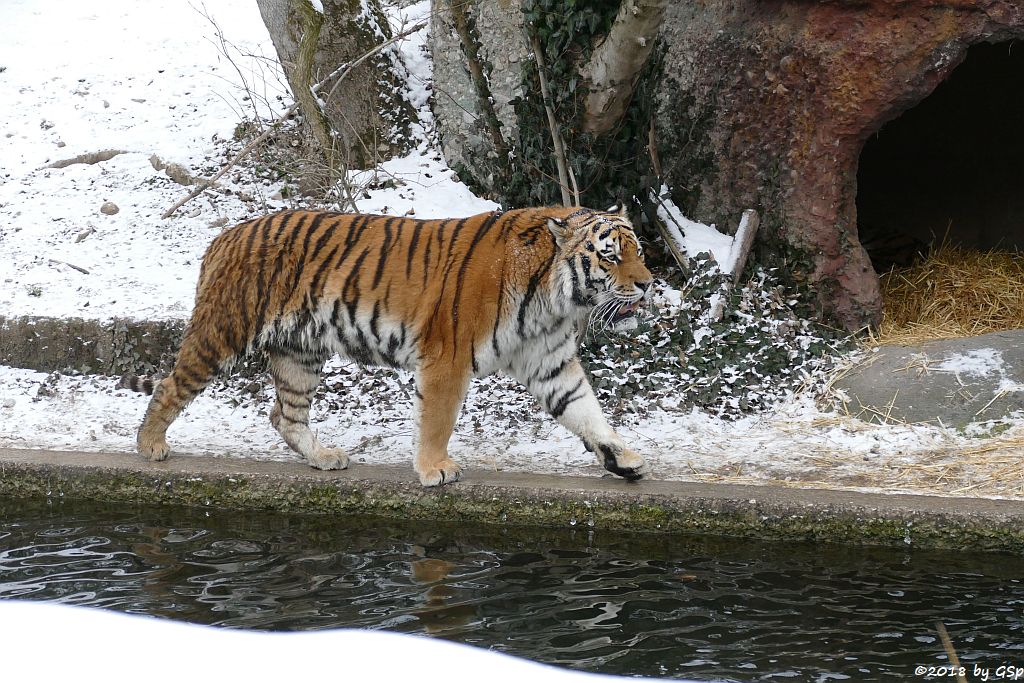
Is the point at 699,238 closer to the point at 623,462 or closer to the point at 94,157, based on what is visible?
the point at 623,462

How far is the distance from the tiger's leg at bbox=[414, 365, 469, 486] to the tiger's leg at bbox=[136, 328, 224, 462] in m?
0.97

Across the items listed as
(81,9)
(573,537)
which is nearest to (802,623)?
(573,537)

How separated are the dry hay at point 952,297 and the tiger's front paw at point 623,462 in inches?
94.7

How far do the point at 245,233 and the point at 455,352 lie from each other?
1.19 m

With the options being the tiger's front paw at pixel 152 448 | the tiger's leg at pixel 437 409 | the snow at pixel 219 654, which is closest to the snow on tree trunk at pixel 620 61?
the tiger's leg at pixel 437 409


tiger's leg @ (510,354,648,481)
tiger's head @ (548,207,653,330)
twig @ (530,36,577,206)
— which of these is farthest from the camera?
twig @ (530,36,577,206)

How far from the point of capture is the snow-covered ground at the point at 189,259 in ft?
17.5

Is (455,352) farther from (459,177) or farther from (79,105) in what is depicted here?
(79,105)

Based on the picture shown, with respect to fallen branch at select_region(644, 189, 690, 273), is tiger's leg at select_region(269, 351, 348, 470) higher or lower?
lower

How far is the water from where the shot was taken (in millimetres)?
3375

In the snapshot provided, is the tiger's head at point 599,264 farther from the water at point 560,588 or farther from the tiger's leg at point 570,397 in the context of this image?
the water at point 560,588

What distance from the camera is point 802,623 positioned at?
11.7ft

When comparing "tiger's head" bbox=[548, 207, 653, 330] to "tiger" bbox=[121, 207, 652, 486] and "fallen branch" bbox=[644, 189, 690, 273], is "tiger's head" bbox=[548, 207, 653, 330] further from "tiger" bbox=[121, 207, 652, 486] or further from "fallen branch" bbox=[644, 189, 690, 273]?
"fallen branch" bbox=[644, 189, 690, 273]

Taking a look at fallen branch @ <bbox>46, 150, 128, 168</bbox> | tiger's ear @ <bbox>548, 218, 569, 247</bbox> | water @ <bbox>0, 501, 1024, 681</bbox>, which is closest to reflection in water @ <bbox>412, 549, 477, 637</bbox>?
water @ <bbox>0, 501, 1024, 681</bbox>
